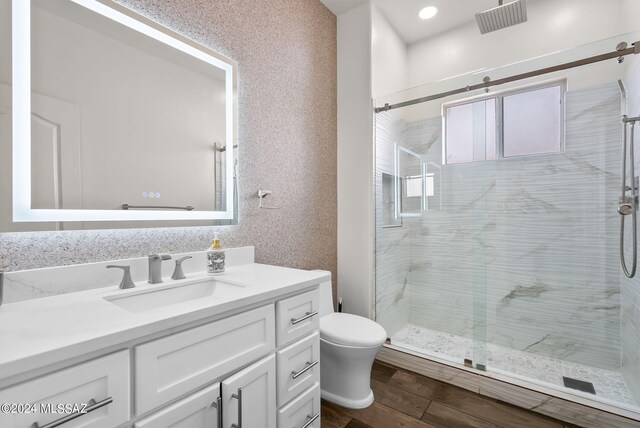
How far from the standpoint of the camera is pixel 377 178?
7.84 feet

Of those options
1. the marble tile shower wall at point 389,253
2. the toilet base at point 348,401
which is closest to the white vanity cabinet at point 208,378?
the toilet base at point 348,401

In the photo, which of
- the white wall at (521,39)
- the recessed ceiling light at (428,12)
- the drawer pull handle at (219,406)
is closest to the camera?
the drawer pull handle at (219,406)

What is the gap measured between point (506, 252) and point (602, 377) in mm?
945

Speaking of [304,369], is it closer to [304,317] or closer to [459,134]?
[304,317]

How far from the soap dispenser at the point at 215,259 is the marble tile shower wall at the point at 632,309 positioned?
2.30m

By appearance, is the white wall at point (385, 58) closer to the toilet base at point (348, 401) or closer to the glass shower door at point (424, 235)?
the glass shower door at point (424, 235)

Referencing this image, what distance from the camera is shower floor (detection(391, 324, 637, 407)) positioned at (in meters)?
1.72

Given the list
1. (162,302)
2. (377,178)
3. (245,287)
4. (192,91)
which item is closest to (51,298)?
(162,302)

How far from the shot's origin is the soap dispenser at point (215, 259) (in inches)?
52.7

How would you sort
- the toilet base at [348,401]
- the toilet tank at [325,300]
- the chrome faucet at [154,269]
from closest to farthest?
the chrome faucet at [154,269] → the toilet base at [348,401] → the toilet tank at [325,300]

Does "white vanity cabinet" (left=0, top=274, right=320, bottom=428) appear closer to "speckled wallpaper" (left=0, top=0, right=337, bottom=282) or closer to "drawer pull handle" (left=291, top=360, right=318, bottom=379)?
"drawer pull handle" (left=291, top=360, right=318, bottom=379)

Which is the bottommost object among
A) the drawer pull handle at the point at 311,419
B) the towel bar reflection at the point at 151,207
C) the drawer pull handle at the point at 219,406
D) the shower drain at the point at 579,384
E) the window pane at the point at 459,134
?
the shower drain at the point at 579,384

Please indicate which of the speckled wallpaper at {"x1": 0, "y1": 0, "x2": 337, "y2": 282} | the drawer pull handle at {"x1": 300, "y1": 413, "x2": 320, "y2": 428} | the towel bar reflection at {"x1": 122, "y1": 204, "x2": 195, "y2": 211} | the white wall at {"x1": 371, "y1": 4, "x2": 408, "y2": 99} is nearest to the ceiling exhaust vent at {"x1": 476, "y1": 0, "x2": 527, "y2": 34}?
the white wall at {"x1": 371, "y1": 4, "x2": 408, "y2": 99}

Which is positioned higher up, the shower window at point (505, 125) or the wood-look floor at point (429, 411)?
the shower window at point (505, 125)
